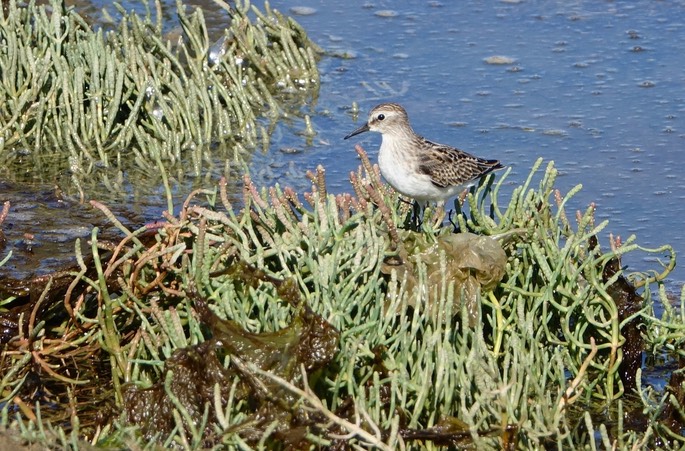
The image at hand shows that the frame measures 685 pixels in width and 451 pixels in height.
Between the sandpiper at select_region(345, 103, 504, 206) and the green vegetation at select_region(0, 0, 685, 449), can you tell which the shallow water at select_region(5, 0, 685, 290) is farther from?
the green vegetation at select_region(0, 0, 685, 449)

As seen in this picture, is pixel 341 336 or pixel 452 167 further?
pixel 452 167

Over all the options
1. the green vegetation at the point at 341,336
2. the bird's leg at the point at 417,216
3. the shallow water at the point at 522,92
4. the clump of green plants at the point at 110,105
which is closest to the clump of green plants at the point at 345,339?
the green vegetation at the point at 341,336

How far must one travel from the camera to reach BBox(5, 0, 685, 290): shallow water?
871 cm

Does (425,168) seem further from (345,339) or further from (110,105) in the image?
(110,105)

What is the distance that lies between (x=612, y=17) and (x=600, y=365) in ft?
21.2

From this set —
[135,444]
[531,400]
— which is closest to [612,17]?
[531,400]

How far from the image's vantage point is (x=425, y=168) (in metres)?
6.98

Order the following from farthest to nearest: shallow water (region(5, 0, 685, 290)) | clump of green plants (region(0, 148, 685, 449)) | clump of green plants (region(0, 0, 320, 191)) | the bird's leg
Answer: clump of green plants (region(0, 0, 320, 191)) < shallow water (region(5, 0, 685, 290)) < the bird's leg < clump of green plants (region(0, 148, 685, 449))

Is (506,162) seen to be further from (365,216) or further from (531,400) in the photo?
(531,400)

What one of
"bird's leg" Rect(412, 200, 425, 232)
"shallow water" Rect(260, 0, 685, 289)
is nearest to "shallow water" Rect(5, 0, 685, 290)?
"shallow water" Rect(260, 0, 685, 289)

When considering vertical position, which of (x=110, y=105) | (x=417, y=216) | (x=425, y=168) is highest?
(x=425, y=168)

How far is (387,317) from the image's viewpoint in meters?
5.41

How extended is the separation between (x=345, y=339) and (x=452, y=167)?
1.95 metres

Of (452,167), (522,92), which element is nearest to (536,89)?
(522,92)
